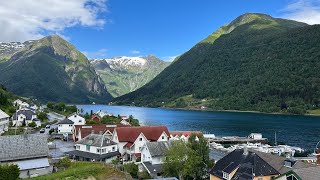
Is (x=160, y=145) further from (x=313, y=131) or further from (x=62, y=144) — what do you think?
(x=313, y=131)

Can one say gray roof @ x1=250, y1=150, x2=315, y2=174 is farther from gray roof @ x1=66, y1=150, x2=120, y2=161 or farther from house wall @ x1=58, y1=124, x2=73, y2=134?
house wall @ x1=58, y1=124, x2=73, y2=134

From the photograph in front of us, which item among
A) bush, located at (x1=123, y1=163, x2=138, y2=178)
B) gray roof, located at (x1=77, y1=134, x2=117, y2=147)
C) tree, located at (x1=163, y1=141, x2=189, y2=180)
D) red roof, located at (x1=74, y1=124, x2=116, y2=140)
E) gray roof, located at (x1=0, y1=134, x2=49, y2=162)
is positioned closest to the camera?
gray roof, located at (x1=0, y1=134, x2=49, y2=162)

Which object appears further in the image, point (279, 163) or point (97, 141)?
point (97, 141)

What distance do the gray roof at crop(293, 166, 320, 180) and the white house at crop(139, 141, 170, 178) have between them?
25546 mm

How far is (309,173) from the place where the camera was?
120 feet

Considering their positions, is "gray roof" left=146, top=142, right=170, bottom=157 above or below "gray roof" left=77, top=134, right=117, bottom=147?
below

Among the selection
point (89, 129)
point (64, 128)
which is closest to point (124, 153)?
point (89, 129)

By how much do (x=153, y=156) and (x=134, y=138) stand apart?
453 inches

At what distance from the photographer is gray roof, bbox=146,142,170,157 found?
194ft

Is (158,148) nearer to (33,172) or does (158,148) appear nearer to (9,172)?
(33,172)

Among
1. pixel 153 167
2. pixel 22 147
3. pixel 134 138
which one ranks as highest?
pixel 22 147

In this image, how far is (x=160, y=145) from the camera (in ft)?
202

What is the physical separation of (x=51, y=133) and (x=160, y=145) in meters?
43.8

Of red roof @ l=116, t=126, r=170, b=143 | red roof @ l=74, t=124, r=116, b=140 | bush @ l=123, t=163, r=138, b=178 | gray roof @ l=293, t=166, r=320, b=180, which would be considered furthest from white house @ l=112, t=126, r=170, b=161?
gray roof @ l=293, t=166, r=320, b=180
